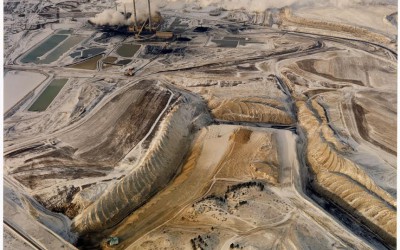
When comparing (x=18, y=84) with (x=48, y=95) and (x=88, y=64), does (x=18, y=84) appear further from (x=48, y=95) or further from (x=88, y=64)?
(x=88, y=64)

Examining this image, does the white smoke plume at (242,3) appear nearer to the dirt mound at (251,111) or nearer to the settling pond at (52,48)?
the settling pond at (52,48)

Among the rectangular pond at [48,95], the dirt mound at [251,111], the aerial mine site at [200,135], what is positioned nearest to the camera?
the aerial mine site at [200,135]

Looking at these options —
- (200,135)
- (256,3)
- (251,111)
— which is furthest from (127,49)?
(256,3)

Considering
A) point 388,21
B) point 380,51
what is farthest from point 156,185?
point 388,21

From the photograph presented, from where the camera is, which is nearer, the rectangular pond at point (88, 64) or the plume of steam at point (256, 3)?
the rectangular pond at point (88, 64)

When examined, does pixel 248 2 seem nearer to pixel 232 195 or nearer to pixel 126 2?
pixel 126 2

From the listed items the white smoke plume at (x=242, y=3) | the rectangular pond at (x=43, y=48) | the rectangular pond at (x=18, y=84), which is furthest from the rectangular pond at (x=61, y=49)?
the white smoke plume at (x=242, y=3)
